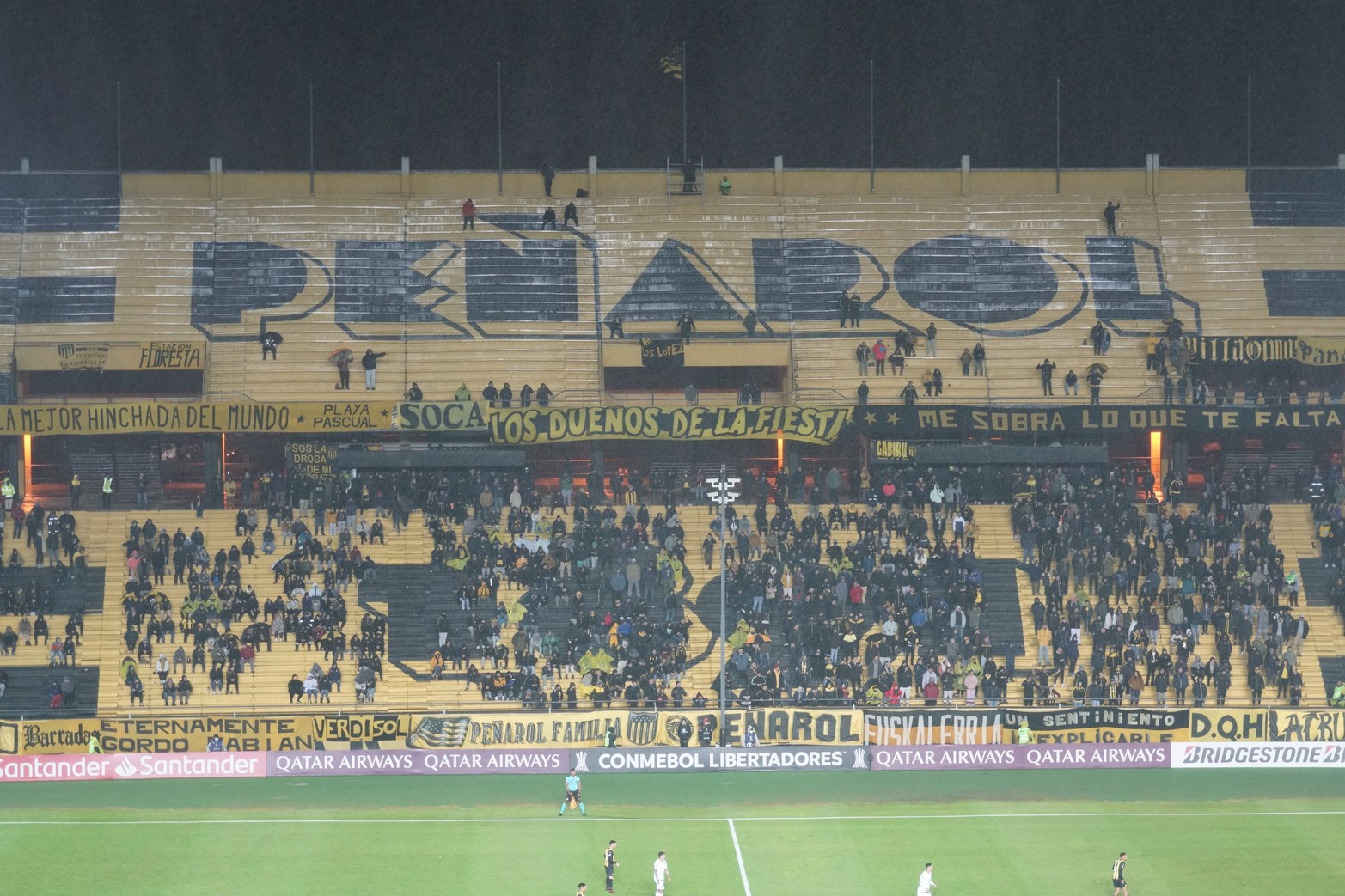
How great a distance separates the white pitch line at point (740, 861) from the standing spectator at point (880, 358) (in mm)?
22313

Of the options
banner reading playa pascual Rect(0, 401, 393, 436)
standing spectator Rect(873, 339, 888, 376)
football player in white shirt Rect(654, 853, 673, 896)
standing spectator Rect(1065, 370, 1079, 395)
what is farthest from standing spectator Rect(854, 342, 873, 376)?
football player in white shirt Rect(654, 853, 673, 896)

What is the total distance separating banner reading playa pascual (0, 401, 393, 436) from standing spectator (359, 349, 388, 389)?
2281 millimetres

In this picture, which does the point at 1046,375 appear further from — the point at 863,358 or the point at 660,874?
the point at 660,874

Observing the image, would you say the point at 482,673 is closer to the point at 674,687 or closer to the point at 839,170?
the point at 674,687

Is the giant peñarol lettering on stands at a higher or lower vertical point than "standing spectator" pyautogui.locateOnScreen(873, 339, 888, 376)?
lower

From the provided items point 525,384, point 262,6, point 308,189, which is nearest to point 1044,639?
point 525,384

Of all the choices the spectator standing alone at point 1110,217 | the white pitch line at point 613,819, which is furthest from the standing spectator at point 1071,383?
the white pitch line at point 613,819

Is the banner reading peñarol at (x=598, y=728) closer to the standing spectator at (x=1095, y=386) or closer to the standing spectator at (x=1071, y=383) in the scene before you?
the standing spectator at (x=1095, y=386)

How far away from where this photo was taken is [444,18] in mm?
64312

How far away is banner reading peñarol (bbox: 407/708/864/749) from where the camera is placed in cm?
4231

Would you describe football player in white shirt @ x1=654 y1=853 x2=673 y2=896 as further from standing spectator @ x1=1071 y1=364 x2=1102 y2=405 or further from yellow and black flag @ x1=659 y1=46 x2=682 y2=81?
yellow and black flag @ x1=659 y1=46 x2=682 y2=81

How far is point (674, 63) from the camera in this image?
63281 mm

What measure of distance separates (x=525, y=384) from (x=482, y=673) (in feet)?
38.5

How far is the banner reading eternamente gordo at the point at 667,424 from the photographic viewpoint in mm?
52156
